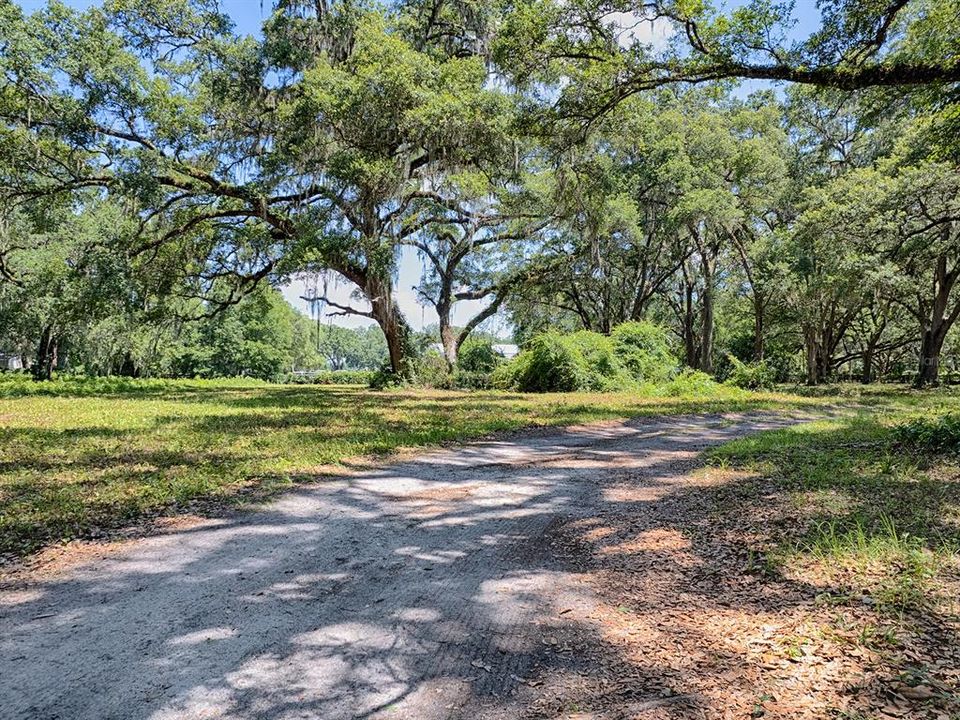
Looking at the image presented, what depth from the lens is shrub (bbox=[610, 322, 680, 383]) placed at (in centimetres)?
2000

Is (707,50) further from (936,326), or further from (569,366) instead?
(936,326)

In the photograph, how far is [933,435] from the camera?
6465 mm

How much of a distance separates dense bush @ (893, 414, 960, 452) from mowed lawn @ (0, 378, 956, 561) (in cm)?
530

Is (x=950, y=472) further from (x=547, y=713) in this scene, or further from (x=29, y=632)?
(x=29, y=632)

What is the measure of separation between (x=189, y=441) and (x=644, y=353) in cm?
1596

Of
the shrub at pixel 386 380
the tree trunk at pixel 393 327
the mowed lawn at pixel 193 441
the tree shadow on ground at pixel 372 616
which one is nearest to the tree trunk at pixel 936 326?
the mowed lawn at pixel 193 441

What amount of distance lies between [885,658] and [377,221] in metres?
17.0

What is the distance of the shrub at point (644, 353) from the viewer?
20.0 metres

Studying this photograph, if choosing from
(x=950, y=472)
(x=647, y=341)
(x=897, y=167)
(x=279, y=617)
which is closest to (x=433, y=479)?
(x=279, y=617)

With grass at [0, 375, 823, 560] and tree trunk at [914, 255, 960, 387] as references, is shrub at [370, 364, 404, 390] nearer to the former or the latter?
grass at [0, 375, 823, 560]

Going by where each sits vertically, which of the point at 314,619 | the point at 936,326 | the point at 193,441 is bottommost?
the point at 314,619

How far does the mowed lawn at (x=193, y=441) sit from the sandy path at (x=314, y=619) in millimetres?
849

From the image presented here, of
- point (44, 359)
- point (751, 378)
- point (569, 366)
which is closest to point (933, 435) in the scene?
point (569, 366)

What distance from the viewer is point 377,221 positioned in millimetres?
17734
